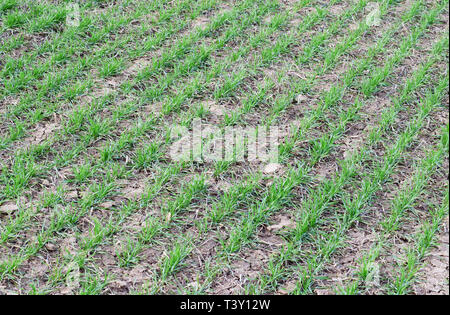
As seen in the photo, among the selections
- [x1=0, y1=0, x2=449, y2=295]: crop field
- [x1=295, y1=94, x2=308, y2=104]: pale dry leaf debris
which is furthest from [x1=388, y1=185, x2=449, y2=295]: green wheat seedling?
[x1=295, y1=94, x2=308, y2=104]: pale dry leaf debris

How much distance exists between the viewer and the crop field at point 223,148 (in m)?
2.96

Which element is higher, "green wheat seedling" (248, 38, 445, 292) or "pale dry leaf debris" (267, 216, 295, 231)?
"green wheat seedling" (248, 38, 445, 292)

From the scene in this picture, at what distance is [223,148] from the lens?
3697mm

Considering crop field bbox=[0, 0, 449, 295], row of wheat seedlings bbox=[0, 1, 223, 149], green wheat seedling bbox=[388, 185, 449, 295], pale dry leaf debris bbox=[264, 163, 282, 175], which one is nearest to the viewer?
green wheat seedling bbox=[388, 185, 449, 295]

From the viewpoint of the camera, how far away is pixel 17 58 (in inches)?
175

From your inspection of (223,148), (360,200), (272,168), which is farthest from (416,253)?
(223,148)

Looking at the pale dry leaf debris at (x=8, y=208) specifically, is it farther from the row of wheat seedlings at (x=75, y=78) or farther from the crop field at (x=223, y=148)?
the row of wheat seedlings at (x=75, y=78)

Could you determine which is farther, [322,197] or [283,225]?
[322,197]

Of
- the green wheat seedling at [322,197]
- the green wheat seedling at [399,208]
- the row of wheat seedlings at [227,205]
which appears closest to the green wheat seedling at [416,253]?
the green wheat seedling at [399,208]

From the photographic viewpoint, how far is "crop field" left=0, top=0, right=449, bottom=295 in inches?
116

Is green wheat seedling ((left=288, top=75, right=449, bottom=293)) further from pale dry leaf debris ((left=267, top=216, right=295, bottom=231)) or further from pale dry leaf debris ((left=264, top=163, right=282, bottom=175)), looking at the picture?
pale dry leaf debris ((left=264, top=163, right=282, bottom=175))

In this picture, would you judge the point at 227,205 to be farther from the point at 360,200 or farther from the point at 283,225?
the point at 360,200
